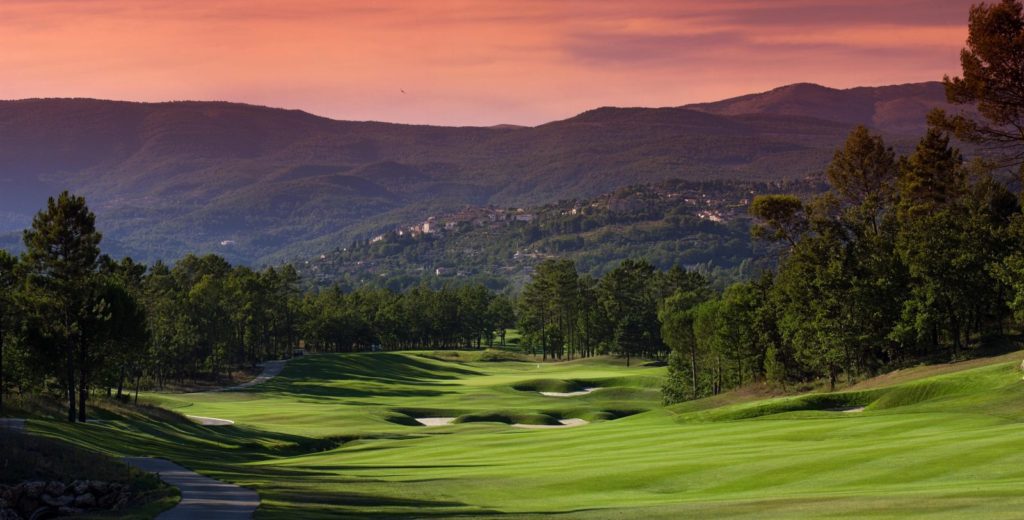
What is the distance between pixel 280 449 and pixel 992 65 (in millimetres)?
44177

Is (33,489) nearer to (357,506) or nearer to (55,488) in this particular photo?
(55,488)

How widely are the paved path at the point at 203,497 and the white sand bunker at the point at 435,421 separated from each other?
159 feet

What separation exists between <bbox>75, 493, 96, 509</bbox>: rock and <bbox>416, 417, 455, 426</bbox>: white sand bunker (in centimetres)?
5769

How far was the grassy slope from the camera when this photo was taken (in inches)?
1105

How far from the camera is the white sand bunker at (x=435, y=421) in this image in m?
89.5

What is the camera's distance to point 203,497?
105 ft

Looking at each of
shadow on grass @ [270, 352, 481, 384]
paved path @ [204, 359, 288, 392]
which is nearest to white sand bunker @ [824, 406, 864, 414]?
paved path @ [204, 359, 288, 392]

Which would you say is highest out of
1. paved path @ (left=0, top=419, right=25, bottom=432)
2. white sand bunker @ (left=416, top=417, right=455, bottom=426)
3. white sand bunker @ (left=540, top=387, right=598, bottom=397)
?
paved path @ (left=0, top=419, right=25, bottom=432)

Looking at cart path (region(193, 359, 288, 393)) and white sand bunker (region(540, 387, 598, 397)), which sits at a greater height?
cart path (region(193, 359, 288, 393))

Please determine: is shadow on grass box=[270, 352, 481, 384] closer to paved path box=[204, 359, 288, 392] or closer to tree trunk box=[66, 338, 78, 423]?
paved path box=[204, 359, 288, 392]

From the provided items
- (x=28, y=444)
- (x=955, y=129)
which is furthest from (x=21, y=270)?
(x=955, y=129)

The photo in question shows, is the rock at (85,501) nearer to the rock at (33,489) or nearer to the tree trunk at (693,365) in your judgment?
the rock at (33,489)

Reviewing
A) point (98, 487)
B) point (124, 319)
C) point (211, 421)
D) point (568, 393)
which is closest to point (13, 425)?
point (98, 487)

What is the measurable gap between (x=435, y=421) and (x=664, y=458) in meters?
52.8
